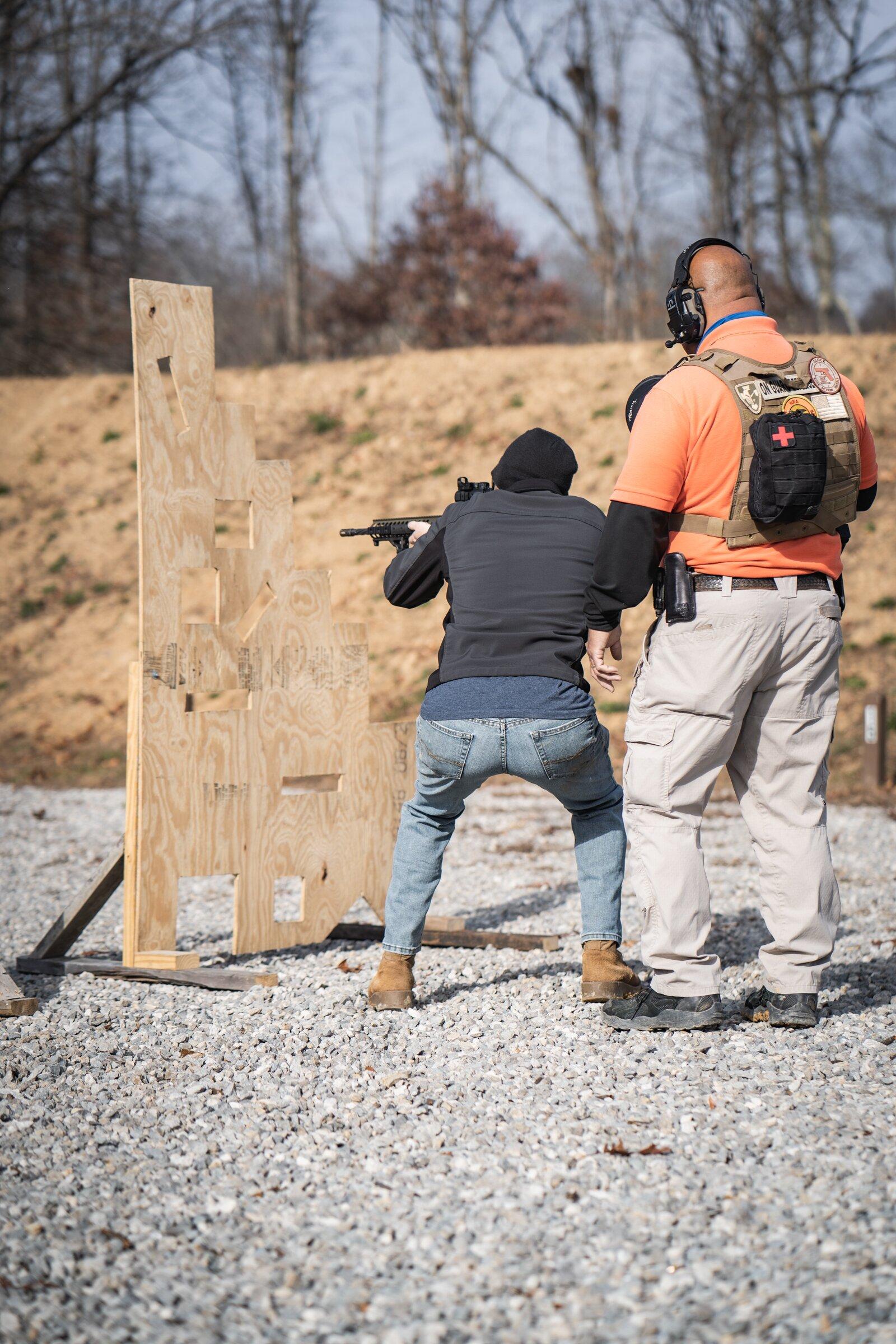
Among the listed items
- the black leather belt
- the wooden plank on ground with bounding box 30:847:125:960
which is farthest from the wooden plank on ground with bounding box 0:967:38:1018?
the black leather belt

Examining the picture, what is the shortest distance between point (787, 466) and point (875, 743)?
6934 mm

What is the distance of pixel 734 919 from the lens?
5500 millimetres

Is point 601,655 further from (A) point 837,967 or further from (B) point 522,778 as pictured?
(A) point 837,967

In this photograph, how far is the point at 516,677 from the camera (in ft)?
12.0

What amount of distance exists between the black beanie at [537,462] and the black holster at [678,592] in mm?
547

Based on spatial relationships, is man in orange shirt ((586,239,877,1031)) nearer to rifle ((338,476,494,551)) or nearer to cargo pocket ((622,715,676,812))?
cargo pocket ((622,715,676,812))

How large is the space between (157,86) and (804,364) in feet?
62.9

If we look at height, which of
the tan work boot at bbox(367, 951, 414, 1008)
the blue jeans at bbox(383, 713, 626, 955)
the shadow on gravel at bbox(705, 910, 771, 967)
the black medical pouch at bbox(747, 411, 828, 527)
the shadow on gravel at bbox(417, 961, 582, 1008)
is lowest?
the shadow on gravel at bbox(705, 910, 771, 967)

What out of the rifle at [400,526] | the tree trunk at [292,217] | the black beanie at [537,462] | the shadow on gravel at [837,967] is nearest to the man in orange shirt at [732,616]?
the black beanie at [537,462]

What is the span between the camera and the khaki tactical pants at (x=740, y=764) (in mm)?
3385

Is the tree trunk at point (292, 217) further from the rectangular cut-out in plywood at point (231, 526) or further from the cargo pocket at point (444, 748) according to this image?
the cargo pocket at point (444, 748)

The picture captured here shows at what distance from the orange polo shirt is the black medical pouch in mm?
75

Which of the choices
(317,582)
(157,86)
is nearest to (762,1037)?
(317,582)

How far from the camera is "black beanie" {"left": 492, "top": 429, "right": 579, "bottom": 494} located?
149 inches
